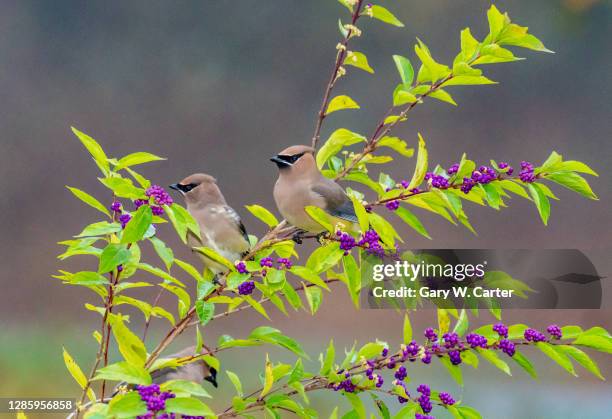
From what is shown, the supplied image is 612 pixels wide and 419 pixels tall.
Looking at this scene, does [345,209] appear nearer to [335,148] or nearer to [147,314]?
[335,148]

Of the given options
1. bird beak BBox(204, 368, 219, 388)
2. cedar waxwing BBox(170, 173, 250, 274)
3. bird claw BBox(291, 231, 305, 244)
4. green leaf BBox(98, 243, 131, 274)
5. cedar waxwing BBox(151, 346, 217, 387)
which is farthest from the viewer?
bird beak BBox(204, 368, 219, 388)

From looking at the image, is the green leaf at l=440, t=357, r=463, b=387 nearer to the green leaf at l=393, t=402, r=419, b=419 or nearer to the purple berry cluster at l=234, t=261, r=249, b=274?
the green leaf at l=393, t=402, r=419, b=419

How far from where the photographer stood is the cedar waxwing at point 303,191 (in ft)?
4.92

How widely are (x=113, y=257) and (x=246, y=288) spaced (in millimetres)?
230

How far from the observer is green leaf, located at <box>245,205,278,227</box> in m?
1.45

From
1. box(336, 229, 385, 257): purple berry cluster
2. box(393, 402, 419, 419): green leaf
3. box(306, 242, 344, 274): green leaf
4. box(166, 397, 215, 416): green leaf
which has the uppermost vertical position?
box(336, 229, 385, 257): purple berry cluster

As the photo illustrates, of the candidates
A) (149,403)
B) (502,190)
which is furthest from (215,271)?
(502,190)

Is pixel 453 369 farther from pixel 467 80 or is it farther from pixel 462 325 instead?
pixel 467 80

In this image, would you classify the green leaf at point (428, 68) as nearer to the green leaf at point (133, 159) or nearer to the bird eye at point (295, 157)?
the bird eye at point (295, 157)

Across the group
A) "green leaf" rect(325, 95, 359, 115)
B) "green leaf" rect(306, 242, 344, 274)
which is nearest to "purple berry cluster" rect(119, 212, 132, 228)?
"green leaf" rect(306, 242, 344, 274)

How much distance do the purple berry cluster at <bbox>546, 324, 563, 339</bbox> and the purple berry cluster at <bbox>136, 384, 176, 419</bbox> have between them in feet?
2.24

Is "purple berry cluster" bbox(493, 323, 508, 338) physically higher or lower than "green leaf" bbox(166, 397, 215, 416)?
higher

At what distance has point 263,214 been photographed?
1.48 m

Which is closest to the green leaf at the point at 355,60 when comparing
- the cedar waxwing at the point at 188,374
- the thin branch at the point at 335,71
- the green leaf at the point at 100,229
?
the thin branch at the point at 335,71
